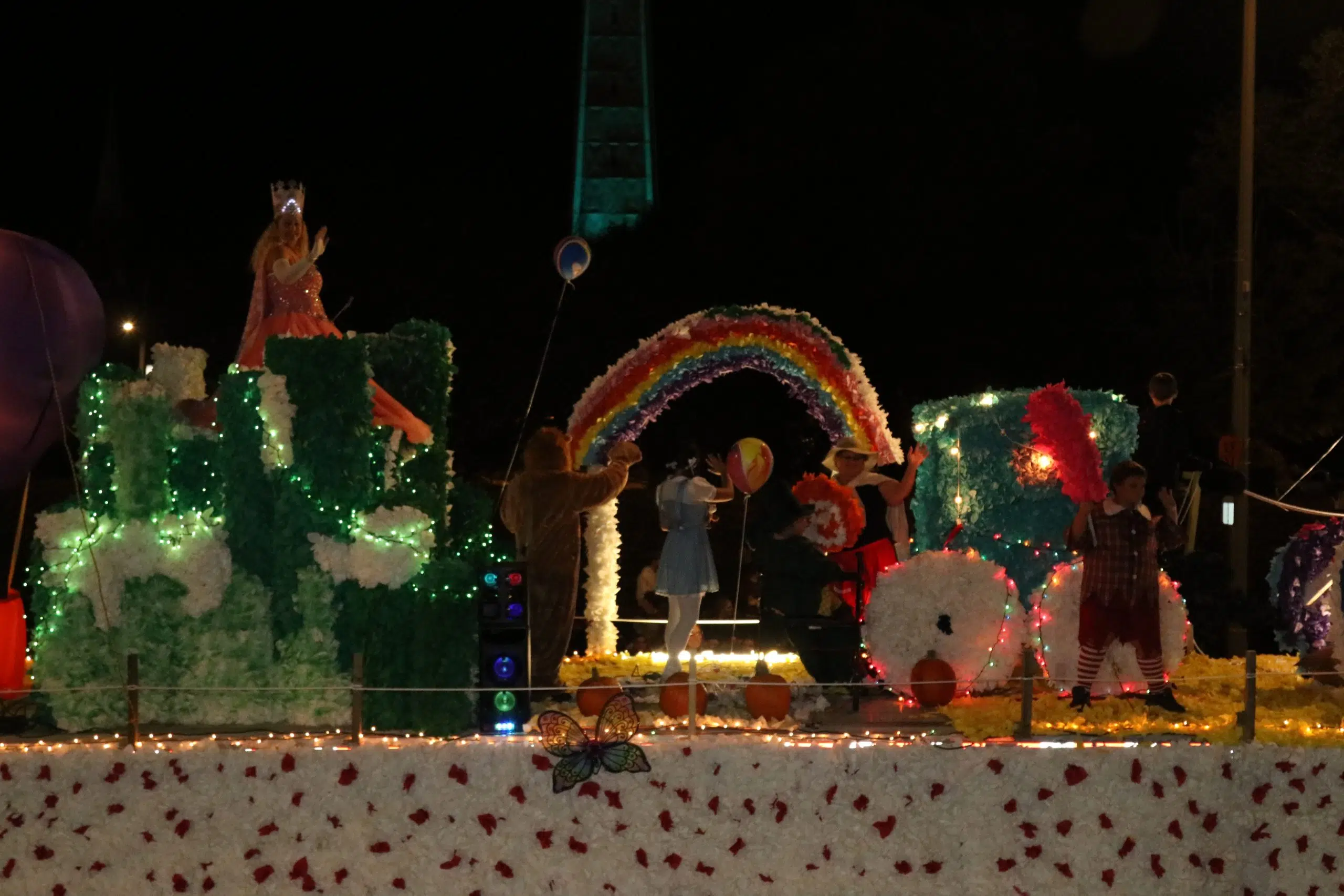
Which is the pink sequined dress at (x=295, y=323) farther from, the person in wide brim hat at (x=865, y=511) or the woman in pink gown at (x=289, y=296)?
the person in wide brim hat at (x=865, y=511)

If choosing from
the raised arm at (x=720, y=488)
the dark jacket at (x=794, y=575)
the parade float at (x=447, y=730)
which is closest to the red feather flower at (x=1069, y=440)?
the parade float at (x=447, y=730)

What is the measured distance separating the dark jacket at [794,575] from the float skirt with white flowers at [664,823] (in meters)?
2.22

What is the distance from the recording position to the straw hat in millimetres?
11789

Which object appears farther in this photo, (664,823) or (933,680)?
(933,680)

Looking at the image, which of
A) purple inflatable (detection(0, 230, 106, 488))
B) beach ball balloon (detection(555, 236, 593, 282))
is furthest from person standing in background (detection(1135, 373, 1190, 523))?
purple inflatable (detection(0, 230, 106, 488))

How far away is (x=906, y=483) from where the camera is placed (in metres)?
11.4

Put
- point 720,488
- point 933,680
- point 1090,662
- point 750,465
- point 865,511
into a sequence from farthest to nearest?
point 865,511
point 750,465
point 720,488
point 933,680
point 1090,662

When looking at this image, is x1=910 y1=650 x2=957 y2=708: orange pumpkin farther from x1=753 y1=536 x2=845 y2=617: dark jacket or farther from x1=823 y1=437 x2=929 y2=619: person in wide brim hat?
x1=823 y1=437 x2=929 y2=619: person in wide brim hat

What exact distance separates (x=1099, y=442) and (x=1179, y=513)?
188 cm

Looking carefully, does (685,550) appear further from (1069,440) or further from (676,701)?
(1069,440)

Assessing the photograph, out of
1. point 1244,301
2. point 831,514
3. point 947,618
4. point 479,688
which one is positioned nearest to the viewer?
point 479,688

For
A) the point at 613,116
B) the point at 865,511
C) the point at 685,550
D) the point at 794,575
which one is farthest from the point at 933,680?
the point at 613,116

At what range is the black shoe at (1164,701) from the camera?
9.75 meters

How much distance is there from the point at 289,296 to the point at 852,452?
3.78 meters
